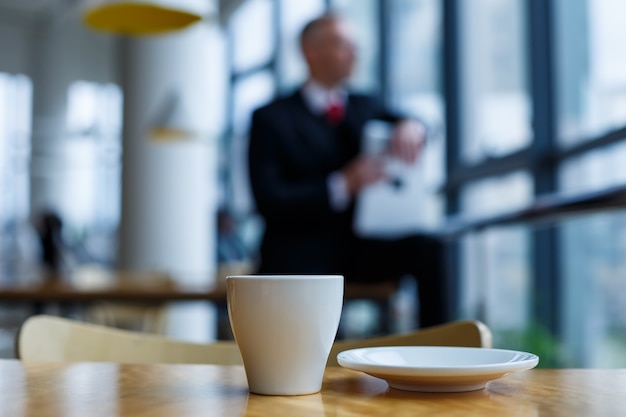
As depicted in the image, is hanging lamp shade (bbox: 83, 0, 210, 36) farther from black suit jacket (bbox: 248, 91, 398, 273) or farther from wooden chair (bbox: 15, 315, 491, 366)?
wooden chair (bbox: 15, 315, 491, 366)

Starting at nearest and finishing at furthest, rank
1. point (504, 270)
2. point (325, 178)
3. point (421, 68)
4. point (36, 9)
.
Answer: point (325, 178), point (504, 270), point (421, 68), point (36, 9)

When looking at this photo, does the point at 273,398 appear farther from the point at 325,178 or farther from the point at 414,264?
the point at 414,264

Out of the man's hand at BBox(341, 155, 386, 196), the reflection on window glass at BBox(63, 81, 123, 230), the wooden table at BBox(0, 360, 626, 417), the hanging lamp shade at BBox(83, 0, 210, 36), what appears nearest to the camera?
the wooden table at BBox(0, 360, 626, 417)

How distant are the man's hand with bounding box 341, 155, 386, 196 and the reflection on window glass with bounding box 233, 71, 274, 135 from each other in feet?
20.0

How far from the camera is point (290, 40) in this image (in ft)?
26.2

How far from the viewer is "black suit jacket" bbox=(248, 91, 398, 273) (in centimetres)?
307

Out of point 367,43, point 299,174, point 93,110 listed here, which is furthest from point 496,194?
point 93,110

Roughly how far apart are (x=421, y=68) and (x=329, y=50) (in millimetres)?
2626

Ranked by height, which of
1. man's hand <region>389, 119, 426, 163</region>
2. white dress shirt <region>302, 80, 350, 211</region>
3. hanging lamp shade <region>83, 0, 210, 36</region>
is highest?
hanging lamp shade <region>83, 0, 210, 36</region>

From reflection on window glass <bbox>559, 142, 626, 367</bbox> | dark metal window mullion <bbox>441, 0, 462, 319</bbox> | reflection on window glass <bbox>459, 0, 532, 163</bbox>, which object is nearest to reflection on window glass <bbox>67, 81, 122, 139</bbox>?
dark metal window mullion <bbox>441, 0, 462, 319</bbox>

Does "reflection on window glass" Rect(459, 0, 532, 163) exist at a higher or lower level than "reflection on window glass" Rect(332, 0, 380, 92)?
lower

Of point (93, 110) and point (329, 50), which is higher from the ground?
point (93, 110)

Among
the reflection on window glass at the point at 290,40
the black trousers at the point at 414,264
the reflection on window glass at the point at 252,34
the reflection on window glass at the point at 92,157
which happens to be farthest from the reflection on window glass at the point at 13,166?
the black trousers at the point at 414,264

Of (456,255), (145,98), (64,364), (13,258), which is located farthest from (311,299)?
(13,258)
